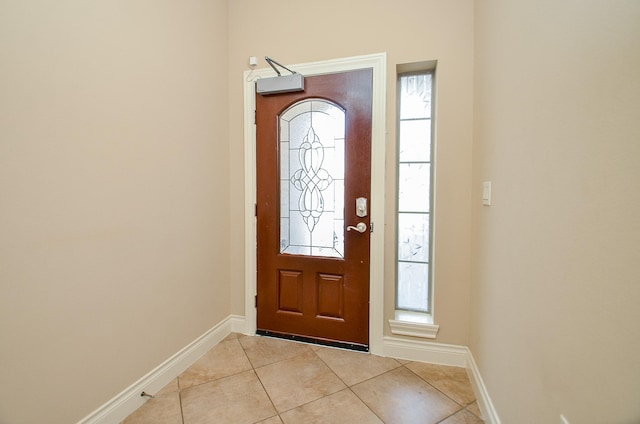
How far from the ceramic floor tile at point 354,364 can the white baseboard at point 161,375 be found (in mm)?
840

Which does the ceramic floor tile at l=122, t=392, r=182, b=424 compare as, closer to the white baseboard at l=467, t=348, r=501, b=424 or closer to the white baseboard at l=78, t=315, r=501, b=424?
the white baseboard at l=78, t=315, r=501, b=424

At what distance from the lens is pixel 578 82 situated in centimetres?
73

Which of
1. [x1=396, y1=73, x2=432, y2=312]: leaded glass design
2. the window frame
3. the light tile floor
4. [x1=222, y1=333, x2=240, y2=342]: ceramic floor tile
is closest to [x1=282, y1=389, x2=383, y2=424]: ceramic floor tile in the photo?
the light tile floor

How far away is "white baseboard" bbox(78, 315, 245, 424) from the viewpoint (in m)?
1.32

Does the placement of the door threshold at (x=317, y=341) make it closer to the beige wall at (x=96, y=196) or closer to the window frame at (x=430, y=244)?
the window frame at (x=430, y=244)

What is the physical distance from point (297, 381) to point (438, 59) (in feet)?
7.86

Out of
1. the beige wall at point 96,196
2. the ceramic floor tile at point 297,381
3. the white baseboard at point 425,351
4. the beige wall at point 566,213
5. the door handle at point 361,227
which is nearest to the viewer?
the beige wall at point 566,213

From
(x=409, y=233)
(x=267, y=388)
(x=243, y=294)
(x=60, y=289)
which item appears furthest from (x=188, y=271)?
(x=409, y=233)

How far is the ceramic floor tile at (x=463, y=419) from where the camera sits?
1375mm

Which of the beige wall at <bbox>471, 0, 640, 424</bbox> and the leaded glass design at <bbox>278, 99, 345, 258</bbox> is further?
the leaded glass design at <bbox>278, 99, 345, 258</bbox>

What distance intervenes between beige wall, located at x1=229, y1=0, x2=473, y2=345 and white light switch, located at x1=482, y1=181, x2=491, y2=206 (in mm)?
294

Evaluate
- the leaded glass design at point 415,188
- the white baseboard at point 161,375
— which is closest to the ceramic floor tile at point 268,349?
the white baseboard at point 161,375

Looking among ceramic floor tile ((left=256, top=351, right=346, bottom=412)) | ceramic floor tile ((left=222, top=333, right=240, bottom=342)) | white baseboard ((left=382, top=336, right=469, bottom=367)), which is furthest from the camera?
ceramic floor tile ((left=222, top=333, right=240, bottom=342))

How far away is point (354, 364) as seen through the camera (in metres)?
1.87
